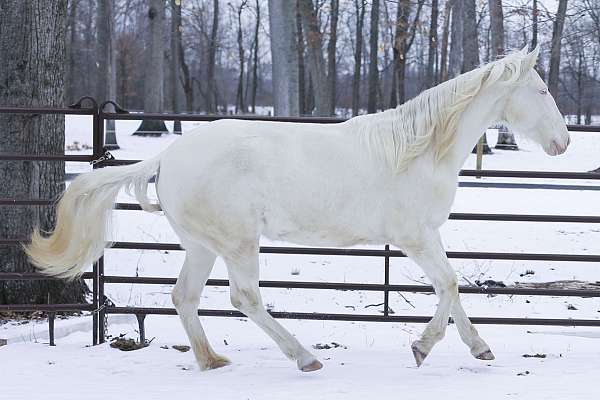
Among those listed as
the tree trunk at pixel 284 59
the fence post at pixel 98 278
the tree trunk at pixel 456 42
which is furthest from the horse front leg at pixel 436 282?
the tree trunk at pixel 456 42

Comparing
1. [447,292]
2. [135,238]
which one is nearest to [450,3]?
[135,238]

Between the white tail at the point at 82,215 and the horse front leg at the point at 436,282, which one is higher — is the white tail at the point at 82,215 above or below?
above

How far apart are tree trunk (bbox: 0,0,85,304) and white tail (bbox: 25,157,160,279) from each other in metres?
1.40

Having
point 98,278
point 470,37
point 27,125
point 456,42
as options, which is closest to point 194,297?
point 98,278

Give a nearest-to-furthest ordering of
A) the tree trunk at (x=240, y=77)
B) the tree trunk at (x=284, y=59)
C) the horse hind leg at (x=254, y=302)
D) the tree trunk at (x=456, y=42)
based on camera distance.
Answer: the horse hind leg at (x=254, y=302)
the tree trunk at (x=284, y=59)
the tree trunk at (x=456, y=42)
the tree trunk at (x=240, y=77)

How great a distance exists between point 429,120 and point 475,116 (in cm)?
28

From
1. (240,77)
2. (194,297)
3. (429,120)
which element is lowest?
(194,297)

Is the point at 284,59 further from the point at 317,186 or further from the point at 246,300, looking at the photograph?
the point at 246,300

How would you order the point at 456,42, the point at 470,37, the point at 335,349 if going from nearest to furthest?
the point at 335,349 < the point at 470,37 < the point at 456,42

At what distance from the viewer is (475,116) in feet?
14.7

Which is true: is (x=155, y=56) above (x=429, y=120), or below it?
above

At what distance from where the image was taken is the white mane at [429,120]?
4.32 m

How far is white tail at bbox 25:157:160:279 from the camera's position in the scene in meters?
4.39

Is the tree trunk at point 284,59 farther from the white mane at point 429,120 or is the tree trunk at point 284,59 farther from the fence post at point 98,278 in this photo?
the white mane at point 429,120
